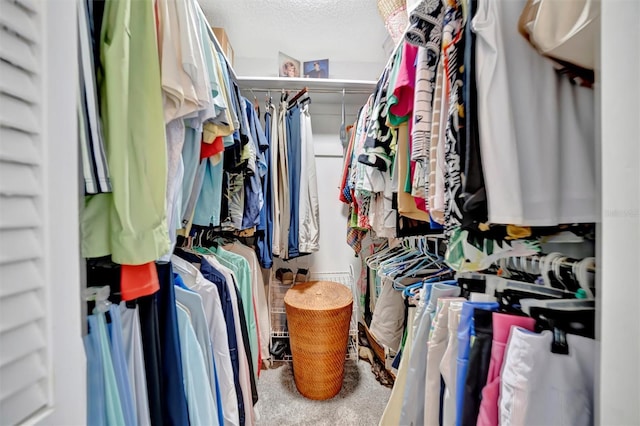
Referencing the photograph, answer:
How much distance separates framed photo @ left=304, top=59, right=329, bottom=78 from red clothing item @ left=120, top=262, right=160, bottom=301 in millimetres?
1749

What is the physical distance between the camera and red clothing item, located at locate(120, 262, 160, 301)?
19.6 inches

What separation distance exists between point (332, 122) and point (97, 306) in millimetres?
1870

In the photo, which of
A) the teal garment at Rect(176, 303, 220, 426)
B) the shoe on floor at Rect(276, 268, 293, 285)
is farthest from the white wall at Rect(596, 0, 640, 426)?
the shoe on floor at Rect(276, 268, 293, 285)

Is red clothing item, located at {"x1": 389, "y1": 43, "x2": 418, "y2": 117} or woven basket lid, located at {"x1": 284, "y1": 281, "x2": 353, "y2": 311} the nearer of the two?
red clothing item, located at {"x1": 389, "y1": 43, "x2": 418, "y2": 117}

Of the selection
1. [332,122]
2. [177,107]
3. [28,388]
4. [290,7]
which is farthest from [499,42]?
[332,122]

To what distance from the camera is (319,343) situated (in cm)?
144

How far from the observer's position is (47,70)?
357 millimetres

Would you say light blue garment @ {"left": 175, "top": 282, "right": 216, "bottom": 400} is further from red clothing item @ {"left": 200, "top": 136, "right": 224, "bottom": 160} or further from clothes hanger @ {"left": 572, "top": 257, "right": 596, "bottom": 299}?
clothes hanger @ {"left": 572, "top": 257, "right": 596, "bottom": 299}

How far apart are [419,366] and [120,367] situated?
28.7 inches

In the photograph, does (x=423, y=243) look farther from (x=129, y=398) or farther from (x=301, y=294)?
(x=129, y=398)

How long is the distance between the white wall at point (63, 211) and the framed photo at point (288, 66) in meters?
1.56

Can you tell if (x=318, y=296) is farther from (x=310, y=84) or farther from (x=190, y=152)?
(x=310, y=84)

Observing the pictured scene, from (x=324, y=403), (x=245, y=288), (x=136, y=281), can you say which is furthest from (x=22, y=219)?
(x=324, y=403)

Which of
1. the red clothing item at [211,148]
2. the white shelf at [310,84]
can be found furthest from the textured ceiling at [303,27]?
the red clothing item at [211,148]
